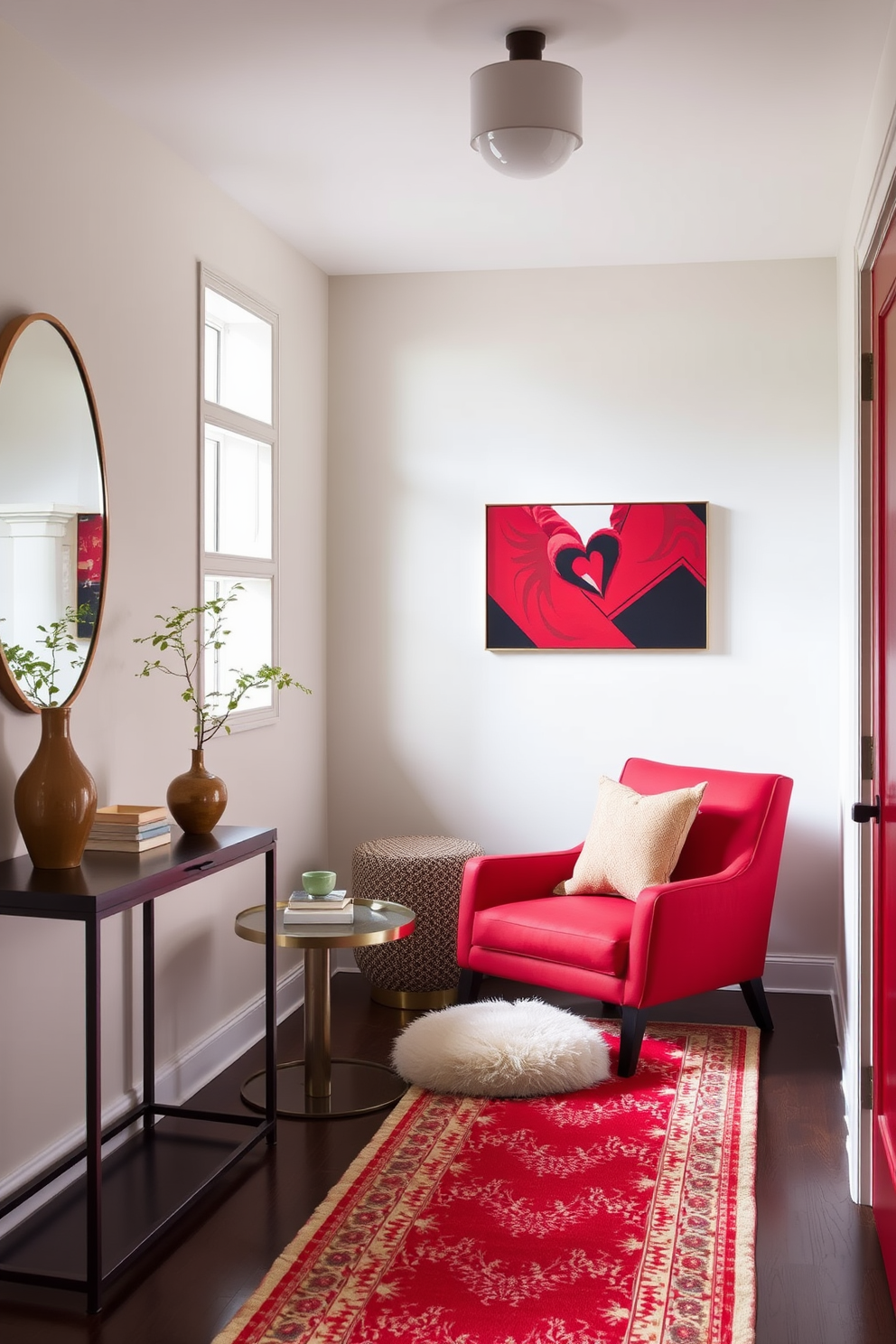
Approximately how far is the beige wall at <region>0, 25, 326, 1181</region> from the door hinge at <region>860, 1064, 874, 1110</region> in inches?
71.4

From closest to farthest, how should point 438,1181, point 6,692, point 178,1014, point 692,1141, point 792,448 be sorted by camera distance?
1. point 6,692
2. point 438,1181
3. point 692,1141
4. point 178,1014
5. point 792,448

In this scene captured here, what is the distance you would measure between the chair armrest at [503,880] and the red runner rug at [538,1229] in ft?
2.28

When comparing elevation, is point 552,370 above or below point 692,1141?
above

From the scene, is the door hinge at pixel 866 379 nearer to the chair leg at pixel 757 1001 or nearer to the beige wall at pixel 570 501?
the beige wall at pixel 570 501

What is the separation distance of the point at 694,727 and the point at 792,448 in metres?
1.08

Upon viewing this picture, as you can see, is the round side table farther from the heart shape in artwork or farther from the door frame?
the heart shape in artwork

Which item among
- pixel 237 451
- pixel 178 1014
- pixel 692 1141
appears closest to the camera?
pixel 692 1141

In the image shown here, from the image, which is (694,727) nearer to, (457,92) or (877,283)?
(877,283)

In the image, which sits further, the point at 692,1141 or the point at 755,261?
the point at 755,261

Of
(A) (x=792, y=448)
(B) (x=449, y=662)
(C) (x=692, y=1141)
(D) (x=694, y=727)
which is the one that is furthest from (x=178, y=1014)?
(A) (x=792, y=448)

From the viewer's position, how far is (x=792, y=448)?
4.41m

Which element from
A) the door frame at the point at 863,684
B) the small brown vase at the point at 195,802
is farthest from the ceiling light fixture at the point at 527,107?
the small brown vase at the point at 195,802

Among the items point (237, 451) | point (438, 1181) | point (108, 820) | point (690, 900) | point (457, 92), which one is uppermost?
point (457, 92)

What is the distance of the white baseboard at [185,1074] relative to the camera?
265 cm
